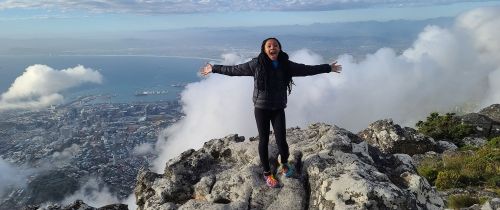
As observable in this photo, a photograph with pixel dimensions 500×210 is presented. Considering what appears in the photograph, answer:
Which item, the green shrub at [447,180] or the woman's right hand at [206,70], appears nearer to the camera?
the woman's right hand at [206,70]

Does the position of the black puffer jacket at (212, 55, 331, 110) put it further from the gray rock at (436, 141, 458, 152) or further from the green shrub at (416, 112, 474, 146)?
the green shrub at (416, 112, 474, 146)

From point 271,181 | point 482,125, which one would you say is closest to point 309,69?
point 271,181

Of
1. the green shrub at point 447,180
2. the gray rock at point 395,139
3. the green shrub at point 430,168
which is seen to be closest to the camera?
the green shrub at point 447,180

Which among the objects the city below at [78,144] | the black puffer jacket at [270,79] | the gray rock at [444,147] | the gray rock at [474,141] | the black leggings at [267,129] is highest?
the black puffer jacket at [270,79]

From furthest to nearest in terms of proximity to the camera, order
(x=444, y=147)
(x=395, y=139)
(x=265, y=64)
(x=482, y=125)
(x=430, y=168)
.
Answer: (x=482, y=125) < (x=444, y=147) < (x=395, y=139) < (x=430, y=168) < (x=265, y=64)

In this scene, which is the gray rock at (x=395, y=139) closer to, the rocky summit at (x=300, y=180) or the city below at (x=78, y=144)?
the rocky summit at (x=300, y=180)

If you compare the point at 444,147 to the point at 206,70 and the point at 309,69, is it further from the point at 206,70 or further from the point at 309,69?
the point at 206,70

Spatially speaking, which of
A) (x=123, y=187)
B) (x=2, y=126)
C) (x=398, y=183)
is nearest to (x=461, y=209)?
(x=398, y=183)

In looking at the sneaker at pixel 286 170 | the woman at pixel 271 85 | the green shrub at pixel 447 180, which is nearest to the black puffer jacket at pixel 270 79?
the woman at pixel 271 85
